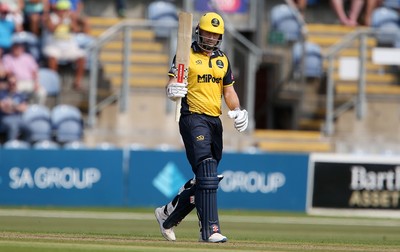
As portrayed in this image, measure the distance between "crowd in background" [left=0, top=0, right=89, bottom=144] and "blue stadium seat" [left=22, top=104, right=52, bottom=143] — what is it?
5.3 inches

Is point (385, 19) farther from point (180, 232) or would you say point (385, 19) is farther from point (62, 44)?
point (180, 232)

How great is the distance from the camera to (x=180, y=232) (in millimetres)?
12023

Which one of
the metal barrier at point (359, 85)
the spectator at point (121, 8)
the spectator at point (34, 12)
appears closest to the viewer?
the spectator at point (34, 12)

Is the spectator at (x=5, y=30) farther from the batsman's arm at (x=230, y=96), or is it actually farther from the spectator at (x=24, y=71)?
the batsman's arm at (x=230, y=96)

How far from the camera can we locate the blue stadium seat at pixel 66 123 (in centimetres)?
1823

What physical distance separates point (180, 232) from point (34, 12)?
8198 millimetres

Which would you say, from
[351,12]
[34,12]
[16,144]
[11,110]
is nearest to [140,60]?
[34,12]

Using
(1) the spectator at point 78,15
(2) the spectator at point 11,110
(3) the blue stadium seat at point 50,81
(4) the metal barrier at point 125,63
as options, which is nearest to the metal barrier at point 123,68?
(4) the metal barrier at point 125,63

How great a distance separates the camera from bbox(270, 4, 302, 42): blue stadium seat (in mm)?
20266

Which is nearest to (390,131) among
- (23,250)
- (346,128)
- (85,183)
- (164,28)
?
(346,128)

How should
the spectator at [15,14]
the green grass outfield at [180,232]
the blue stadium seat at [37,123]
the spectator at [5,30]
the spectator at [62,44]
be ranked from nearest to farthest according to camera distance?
the green grass outfield at [180,232]
the blue stadium seat at [37,123]
the spectator at [5,30]
the spectator at [15,14]
the spectator at [62,44]

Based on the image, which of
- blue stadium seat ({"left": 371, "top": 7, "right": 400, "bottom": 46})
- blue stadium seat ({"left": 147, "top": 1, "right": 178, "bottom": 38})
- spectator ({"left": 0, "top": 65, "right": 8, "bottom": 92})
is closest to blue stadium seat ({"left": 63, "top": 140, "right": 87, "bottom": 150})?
spectator ({"left": 0, "top": 65, "right": 8, "bottom": 92})

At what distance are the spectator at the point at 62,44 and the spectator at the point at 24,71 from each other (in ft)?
1.88

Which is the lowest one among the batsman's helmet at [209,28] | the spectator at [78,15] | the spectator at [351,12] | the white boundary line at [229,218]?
the white boundary line at [229,218]
